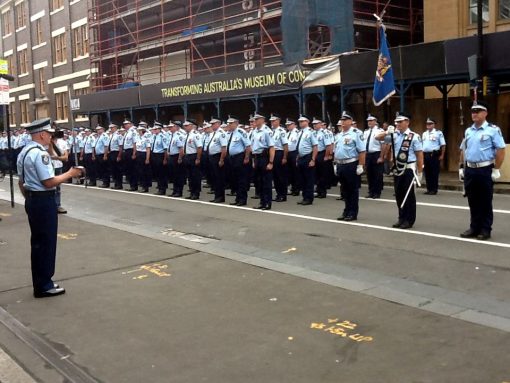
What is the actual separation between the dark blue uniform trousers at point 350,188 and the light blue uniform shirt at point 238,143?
3.22m

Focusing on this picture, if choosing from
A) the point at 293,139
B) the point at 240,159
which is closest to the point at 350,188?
the point at 240,159

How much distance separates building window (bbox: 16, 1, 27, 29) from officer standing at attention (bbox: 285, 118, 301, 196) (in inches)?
1498

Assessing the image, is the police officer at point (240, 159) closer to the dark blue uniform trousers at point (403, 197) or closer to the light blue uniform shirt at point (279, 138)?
the light blue uniform shirt at point (279, 138)

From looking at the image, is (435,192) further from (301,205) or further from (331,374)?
(331,374)

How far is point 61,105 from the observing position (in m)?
Result: 41.0

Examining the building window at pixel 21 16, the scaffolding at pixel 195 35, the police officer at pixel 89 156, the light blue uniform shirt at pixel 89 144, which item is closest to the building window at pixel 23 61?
the building window at pixel 21 16

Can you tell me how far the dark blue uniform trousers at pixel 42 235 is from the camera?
6.21 meters

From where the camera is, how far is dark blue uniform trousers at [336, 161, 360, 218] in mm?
10664

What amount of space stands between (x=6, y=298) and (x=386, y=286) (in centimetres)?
399

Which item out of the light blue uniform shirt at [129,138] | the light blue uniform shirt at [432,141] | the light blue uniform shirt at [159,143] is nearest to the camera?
the light blue uniform shirt at [432,141]

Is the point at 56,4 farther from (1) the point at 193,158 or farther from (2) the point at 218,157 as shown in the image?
(2) the point at 218,157

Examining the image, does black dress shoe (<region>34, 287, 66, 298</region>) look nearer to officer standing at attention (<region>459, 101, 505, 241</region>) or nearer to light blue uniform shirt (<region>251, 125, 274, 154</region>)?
officer standing at attention (<region>459, 101, 505, 241</region>)

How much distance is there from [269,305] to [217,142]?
865cm

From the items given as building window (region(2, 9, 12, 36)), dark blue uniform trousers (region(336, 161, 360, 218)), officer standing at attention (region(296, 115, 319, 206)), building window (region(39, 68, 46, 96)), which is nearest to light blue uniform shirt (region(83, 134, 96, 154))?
officer standing at attention (region(296, 115, 319, 206))
